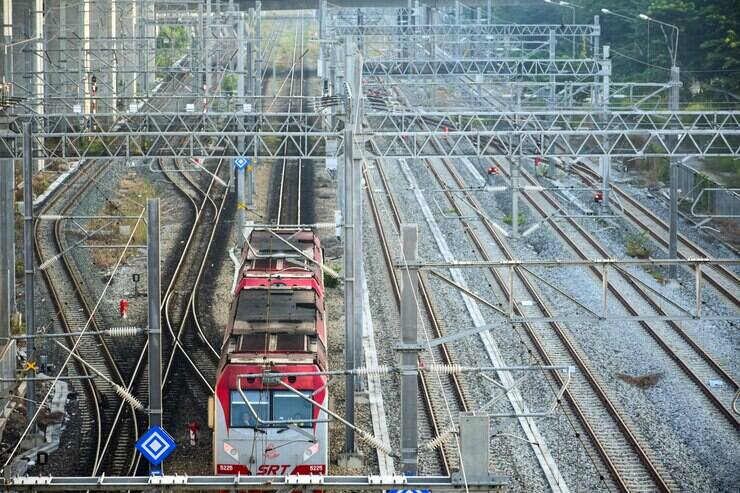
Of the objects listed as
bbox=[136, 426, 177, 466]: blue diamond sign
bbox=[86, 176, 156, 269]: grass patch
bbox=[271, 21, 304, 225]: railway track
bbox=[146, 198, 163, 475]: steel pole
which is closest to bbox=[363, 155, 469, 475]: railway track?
bbox=[136, 426, 177, 466]: blue diamond sign

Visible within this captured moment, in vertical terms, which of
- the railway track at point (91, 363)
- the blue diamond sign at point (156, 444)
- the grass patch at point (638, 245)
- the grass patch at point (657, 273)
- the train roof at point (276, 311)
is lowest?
the railway track at point (91, 363)

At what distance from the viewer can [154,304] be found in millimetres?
15523

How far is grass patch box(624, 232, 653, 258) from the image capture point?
29.2 metres

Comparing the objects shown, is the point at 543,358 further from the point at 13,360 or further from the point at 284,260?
the point at 13,360

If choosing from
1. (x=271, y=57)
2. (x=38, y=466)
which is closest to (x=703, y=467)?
(x=38, y=466)

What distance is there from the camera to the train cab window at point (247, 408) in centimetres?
1523

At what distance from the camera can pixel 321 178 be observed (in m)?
39.2

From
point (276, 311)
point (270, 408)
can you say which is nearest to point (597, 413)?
point (276, 311)

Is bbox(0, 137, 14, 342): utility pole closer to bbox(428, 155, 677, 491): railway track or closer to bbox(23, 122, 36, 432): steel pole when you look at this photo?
bbox(23, 122, 36, 432): steel pole

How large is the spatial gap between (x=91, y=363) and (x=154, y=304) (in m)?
6.98

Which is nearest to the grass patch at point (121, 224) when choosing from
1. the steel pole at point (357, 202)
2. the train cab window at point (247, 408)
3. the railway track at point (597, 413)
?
the railway track at point (597, 413)

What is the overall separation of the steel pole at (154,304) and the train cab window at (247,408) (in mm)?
1099

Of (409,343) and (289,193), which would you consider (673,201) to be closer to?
(289,193)

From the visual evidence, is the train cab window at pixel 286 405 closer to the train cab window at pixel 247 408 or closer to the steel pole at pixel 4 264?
the train cab window at pixel 247 408
